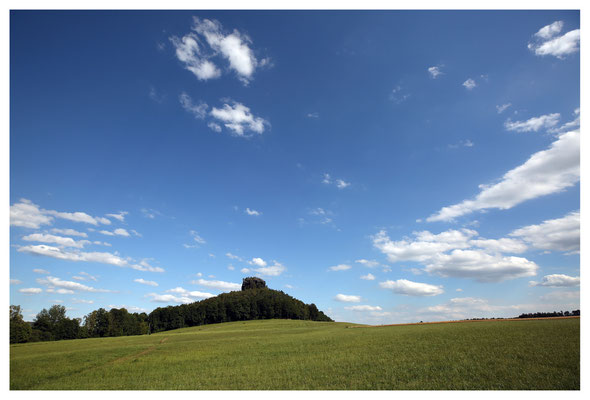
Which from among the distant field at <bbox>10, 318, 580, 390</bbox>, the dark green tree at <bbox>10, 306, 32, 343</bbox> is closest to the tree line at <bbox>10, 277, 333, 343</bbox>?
Answer: the dark green tree at <bbox>10, 306, 32, 343</bbox>

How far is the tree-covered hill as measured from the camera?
129 m

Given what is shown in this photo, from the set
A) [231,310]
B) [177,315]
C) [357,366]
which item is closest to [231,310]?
[231,310]

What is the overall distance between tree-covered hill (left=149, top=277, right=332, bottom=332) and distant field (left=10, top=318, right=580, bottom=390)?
96.8 m

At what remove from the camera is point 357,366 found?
25.6 metres

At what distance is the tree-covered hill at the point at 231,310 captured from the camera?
12938cm

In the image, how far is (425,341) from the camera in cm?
3256

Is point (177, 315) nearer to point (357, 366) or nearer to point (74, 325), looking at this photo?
point (74, 325)

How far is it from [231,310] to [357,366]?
384 ft

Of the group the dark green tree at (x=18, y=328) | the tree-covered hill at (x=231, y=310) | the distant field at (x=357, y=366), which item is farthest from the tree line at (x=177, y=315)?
the distant field at (x=357, y=366)

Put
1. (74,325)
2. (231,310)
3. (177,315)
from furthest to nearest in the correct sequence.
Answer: (177,315), (231,310), (74,325)

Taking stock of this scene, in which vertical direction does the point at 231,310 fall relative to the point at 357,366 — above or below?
above

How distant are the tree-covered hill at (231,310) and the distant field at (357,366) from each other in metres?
96.8

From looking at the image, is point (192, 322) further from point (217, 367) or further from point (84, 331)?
point (217, 367)
